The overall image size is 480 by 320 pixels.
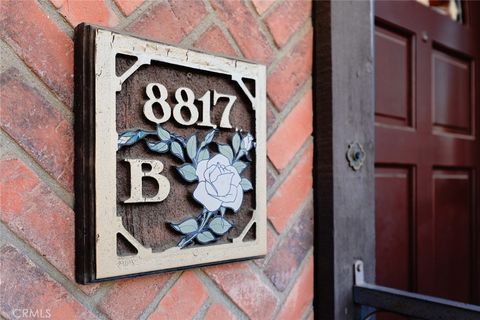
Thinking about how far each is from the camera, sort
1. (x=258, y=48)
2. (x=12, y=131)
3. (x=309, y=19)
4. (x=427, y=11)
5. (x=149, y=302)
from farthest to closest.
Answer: (x=427, y=11), (x=309, y=19), (x=258, y=48), (x=149, y=302), (x=12, y=131)

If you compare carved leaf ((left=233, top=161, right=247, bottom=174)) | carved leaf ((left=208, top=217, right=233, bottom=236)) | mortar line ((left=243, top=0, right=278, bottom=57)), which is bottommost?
carved leaf ((left=208, top=217, right=233, bottom=236))

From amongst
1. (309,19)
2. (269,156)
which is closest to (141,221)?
(269,156)

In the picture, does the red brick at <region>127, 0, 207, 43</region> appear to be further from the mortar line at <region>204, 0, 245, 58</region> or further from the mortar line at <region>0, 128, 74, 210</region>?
the mortar line at <region>0, 128, 74, 210</region>

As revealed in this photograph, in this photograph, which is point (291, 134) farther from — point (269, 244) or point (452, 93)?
point (452, 93)

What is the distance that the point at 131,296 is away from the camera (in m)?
0.66

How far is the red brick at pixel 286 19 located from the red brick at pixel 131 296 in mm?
470

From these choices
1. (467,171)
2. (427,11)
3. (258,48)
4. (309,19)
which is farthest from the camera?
(467,171)

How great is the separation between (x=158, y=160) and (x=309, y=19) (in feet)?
1.51

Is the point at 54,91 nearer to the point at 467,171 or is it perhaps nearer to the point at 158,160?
the point at 158,160

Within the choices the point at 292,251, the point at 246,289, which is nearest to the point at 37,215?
the point at 246,289

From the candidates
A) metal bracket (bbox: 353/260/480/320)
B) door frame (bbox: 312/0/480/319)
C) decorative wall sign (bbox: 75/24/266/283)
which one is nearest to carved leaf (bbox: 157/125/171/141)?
decorative wall sign (bbox: 75/24/266/283)

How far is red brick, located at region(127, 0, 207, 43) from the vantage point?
679mm

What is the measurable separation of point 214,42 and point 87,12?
0.21 meters

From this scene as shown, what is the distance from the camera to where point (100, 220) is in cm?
60
